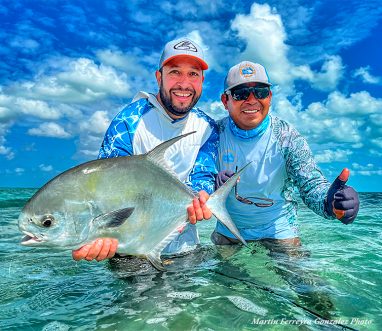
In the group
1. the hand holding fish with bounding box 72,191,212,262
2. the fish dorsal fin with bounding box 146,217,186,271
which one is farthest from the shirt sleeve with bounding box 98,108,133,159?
the hand holding fish with bounding box 72,191,212,262

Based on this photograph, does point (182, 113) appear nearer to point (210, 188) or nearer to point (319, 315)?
point (210, 188)

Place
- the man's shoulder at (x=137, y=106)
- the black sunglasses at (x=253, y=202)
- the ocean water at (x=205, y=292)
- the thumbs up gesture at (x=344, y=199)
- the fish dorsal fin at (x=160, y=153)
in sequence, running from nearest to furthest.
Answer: the ocean water at (x=205, y=292), the fish dorsal fin at (x=160, y=153), the thumbs up gesture at (x=344, y=199), the man's shoulder at (x=137, y=106), the black sunglasses at (x=253, y=202)

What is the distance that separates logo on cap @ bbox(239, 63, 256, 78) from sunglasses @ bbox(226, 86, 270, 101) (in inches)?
5.2

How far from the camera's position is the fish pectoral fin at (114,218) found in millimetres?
2422

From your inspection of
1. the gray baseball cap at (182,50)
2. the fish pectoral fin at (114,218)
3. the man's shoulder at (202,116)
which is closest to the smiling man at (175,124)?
the gray baseball cap at (182,50)

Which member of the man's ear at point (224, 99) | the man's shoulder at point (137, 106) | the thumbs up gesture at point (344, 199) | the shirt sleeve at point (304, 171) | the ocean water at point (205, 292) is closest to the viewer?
the ocean water at point (205, 292)

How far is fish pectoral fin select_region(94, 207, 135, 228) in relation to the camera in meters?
2.42

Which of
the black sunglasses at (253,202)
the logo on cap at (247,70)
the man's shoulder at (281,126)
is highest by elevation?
the logo on cap at (247,70)

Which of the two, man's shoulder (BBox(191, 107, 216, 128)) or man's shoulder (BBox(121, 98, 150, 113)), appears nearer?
man's shoulder (BBox(121, 98, 150, 113))

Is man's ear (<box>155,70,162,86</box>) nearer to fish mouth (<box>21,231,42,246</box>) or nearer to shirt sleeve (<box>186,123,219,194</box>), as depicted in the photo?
shirt sleeve (<box>186,123,219,194</box>)

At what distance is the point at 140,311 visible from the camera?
8.25ft

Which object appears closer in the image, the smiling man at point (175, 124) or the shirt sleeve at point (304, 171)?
the shirt sleeve at point (304, 171)

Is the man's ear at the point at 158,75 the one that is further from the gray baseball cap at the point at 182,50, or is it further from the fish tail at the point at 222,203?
the fish tail at the point at 222,203

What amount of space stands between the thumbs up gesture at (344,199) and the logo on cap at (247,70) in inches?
54.2
